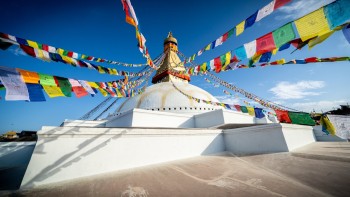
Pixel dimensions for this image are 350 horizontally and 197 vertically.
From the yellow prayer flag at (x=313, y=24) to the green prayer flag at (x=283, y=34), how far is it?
12 centimetres

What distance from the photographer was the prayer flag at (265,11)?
3108mm

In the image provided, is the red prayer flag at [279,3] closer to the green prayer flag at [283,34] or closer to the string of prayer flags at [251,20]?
the string of prayer flags at [251,20]

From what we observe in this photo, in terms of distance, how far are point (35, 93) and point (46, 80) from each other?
1.35 ft

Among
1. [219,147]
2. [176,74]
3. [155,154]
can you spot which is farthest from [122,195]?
[176,74]

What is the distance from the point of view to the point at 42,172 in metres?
3.66

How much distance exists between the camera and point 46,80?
12.0ft

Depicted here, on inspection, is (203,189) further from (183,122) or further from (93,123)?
(93,123)

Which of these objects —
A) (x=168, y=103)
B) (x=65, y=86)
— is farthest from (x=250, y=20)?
(x=168, y=103)

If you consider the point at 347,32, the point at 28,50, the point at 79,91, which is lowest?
the point at 79,91

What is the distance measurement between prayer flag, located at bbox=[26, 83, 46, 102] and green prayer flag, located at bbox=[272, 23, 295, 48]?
18.7ft

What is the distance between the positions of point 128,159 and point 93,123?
8.54 metres

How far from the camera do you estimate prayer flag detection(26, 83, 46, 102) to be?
338 centimetres

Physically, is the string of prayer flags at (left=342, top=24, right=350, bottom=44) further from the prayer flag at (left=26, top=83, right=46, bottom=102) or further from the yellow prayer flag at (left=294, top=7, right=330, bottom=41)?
the prayer flag at (left=26, top=83, right=46, bottom=102)

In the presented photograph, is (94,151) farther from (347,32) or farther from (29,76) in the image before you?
(347,32)
